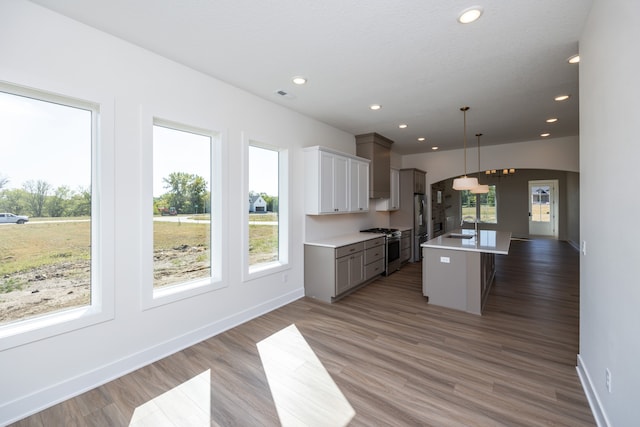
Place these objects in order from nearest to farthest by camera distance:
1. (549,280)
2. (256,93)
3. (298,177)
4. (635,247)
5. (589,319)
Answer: (635,247), (589,319), (256,93), (298,177), (549,280)

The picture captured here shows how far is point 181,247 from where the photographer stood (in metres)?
2.97

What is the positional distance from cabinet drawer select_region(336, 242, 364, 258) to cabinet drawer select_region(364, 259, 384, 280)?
381mm

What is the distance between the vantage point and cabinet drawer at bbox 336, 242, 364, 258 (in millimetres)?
4090

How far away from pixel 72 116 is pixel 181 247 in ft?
4.74

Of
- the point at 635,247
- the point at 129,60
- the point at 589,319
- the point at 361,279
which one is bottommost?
the point at 361,279

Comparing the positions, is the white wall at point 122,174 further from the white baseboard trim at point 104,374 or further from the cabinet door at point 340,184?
the cabinet door at point 340,184

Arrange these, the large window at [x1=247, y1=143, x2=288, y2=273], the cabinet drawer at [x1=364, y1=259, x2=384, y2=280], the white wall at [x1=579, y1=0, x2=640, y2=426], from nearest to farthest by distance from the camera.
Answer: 1. the white wall at [x1=579, y1=0, x2=640, y2=426]
2. the large window at [x1=247, y1=143, x2=288, y2=273]
3. the cabinet drawer at [x1=364, y1=259, x2=384, y2=280]

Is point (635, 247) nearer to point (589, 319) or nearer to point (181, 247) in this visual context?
point (589, 319)

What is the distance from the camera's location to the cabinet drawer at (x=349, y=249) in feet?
13.4

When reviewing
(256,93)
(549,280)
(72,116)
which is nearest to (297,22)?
(256,93)

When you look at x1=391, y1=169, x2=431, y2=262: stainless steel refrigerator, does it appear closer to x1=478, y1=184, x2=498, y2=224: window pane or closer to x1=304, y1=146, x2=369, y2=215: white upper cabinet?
x1=304, y1=146, x2=369, y2=215: white upper cabinet

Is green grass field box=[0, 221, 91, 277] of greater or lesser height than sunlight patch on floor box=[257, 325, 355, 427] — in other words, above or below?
above

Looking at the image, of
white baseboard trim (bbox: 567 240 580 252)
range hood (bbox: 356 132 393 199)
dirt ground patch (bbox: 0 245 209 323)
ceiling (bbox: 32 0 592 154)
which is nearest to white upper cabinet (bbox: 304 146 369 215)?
range hood (bbox: 356 132 393 199)

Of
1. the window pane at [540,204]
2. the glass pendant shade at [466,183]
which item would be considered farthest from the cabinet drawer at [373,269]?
the window pane at [540,204]
